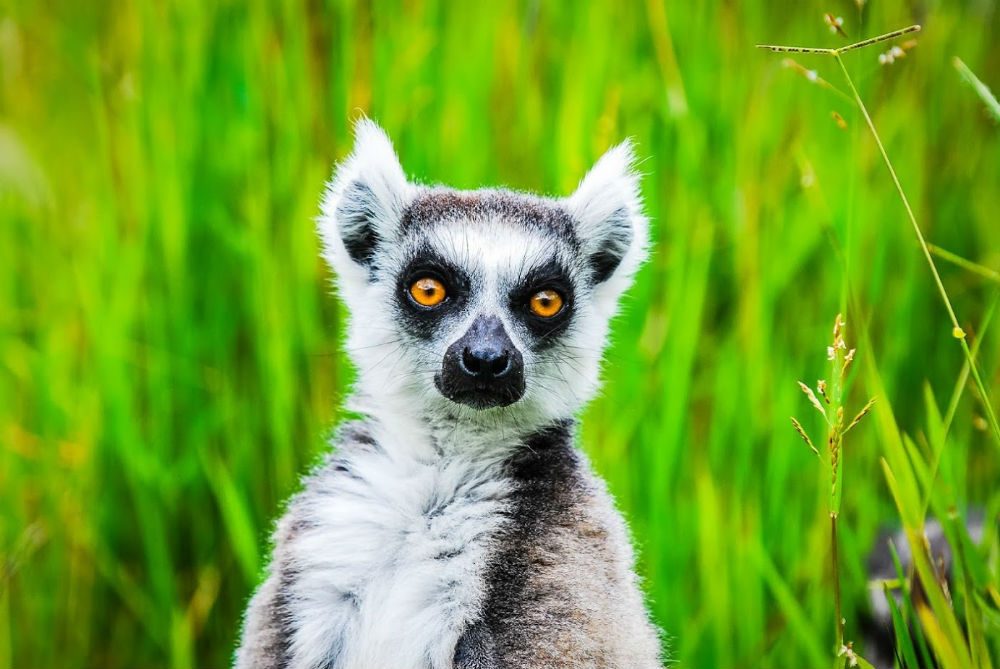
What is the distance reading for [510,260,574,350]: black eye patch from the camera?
7.14 feet

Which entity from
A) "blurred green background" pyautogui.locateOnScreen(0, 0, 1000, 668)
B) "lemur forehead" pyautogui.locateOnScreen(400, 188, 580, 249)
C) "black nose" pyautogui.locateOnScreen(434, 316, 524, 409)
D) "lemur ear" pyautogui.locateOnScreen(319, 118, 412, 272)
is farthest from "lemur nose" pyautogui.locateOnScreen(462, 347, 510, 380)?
"blurred green background" pyautogui.locateOnScreen(0, 0, 1000, 668)

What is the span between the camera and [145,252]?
333cm

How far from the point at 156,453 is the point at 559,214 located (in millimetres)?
1607

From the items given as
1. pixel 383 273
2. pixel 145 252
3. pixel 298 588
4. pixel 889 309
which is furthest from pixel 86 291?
pixel 889 309

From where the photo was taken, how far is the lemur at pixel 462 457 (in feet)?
5.98

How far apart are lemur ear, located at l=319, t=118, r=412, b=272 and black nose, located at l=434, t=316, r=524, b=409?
0.51 metres

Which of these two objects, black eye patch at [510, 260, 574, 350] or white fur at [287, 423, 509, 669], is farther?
black eye patch at [510, 260, 574, 350]

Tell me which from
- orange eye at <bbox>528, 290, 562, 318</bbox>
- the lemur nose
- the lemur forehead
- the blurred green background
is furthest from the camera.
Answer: the blurred green background

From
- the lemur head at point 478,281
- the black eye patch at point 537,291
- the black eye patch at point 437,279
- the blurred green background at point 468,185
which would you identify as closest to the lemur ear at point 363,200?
the lemur head at point 478,281

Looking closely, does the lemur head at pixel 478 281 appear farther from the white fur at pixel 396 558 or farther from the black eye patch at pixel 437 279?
the white fur at pixel 396 558

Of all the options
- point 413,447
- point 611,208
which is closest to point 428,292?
point 413,447

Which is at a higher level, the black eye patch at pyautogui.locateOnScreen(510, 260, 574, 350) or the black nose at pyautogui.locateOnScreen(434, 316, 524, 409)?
the black eye patch at pyautogui.locateOnScreen(510, 260, 574, 350)

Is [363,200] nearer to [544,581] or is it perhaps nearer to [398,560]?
Answer: [398,560]

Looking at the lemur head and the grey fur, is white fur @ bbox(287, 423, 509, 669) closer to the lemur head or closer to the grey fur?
the grey fur
